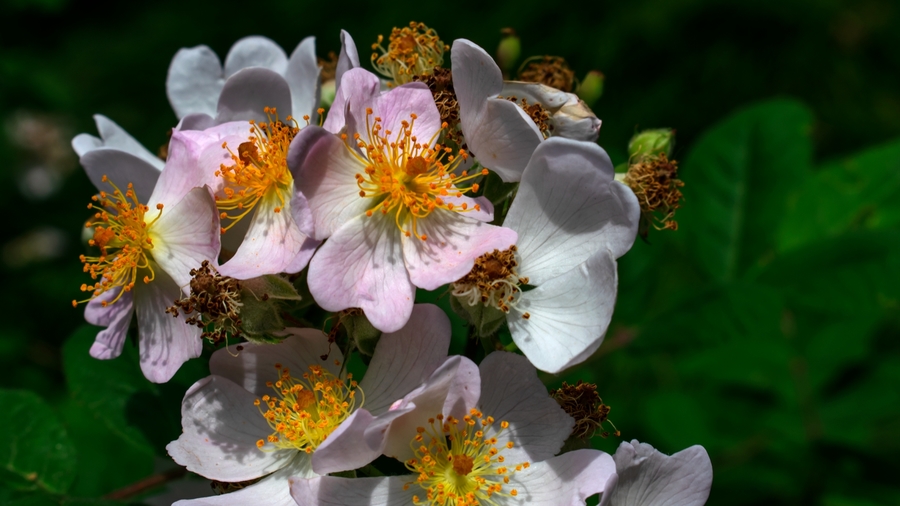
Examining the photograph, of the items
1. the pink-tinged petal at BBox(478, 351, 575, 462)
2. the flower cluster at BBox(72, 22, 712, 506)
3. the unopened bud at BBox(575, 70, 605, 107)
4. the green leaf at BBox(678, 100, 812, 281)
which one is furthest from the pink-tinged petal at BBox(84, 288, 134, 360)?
the green leaf at BBox(678, 100, 812, 281)

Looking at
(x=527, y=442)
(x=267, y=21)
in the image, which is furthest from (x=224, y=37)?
(x=527, y=442)

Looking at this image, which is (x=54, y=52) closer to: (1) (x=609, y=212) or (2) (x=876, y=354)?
(1) (x=609, y=212)

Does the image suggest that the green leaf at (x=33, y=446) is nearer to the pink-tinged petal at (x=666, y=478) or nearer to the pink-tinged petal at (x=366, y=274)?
the pink-tinged petal at (x=366, y=274)

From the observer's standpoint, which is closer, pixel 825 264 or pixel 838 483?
pixel 825 264

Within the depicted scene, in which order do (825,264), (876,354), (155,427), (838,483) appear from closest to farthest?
(155,427), (825,264), (838,483), (876,354)

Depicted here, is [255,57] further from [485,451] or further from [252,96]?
[485,451]

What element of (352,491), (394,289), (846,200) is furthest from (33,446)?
(846,200)

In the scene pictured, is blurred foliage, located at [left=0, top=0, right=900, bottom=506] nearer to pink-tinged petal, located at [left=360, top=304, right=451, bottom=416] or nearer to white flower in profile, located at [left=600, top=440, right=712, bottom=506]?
pink-tinged petal, located at [left=360, top=304, right=451, bottom=416]
